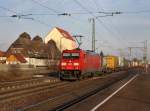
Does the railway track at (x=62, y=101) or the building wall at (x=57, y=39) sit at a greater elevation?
the building wall at (x=57, y=39)

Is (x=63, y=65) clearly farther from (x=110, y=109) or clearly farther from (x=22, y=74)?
(x=110, y=109)

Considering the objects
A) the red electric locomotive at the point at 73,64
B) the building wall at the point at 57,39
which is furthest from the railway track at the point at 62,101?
the building wall at the point at 57,39

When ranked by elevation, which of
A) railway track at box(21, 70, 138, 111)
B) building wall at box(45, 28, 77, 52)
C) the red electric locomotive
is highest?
building wall at box(45, 28, 77, 52)

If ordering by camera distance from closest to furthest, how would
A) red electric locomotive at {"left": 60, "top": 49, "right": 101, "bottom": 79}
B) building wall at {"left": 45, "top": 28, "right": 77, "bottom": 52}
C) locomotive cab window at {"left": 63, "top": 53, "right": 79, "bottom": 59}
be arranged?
red electric locomotive at {"left": 60, "top": 49, "right": 101, "bottom": 79} → locomotive cab window at {"left": 63, "top": 53, "right": 79, "bottom": 59} → building wall at {"left": 45, "top": 28, "right": 77, "bottom": 52}

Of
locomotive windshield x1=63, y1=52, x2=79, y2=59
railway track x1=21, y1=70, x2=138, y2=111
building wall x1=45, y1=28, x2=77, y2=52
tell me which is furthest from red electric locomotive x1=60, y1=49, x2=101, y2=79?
building wall x1=45, y1=28, x2=77, y2=52

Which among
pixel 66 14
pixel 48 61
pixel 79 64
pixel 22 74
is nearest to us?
pixel 66 14

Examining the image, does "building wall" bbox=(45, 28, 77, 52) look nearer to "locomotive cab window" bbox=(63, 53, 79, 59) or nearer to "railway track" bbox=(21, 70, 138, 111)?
"locomotive cab window" bbox=(63, 53, 79, 59)

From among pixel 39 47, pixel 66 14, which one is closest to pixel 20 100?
pixel 66 14

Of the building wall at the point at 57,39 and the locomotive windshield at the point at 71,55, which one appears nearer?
the locomotive windshield at the point at 71,55

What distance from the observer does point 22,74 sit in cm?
5669

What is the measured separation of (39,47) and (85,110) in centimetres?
10483

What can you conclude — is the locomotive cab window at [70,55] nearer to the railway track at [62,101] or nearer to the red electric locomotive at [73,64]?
the red electric locomotive at [73,64]

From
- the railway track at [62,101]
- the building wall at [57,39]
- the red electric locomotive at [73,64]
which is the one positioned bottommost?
the railway track at [62,101]

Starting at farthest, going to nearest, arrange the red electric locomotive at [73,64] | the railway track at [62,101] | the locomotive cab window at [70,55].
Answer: the locomotive cab window at [70,55] < the red electric locomotive at [73,64] < the railway track at [62,101]
